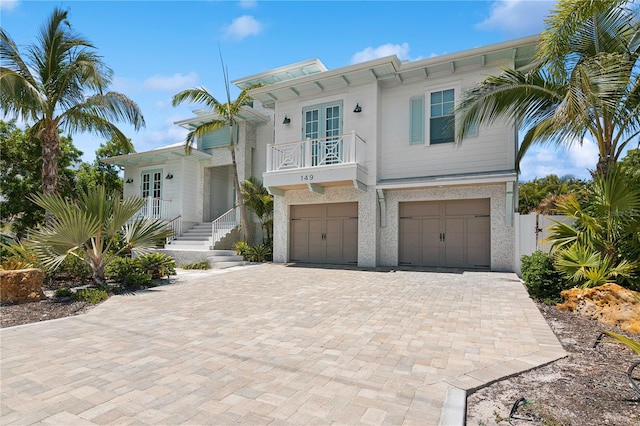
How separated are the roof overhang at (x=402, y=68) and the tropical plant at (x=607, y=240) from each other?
6137 mm

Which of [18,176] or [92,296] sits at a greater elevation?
[18,176]

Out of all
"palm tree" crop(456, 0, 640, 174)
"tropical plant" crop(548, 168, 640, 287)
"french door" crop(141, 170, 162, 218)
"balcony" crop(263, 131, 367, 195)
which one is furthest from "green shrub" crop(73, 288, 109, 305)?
"french door" crop(141, 170, 162, 218)

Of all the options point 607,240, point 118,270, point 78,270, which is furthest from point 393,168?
point 78,270

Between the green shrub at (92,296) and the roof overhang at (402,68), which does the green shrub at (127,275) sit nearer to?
the green shrub at (92,296)

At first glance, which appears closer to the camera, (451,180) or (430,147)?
(451,180)

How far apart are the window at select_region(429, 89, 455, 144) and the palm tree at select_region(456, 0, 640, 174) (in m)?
3.81

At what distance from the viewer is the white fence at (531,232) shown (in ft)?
31.5

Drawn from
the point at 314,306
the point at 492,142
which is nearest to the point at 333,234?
the point at 492,142

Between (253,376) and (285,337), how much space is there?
1294 millimetres

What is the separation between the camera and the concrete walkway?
2.83m

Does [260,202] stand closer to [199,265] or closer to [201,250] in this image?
[201,250]

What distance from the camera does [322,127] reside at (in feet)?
45.9

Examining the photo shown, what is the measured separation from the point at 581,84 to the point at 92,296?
1029cm

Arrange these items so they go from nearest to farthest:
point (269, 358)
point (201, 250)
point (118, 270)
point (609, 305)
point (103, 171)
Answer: point (269, 358), point (609, 305), point (118, 270), point (201, 250), point (103, 171)
